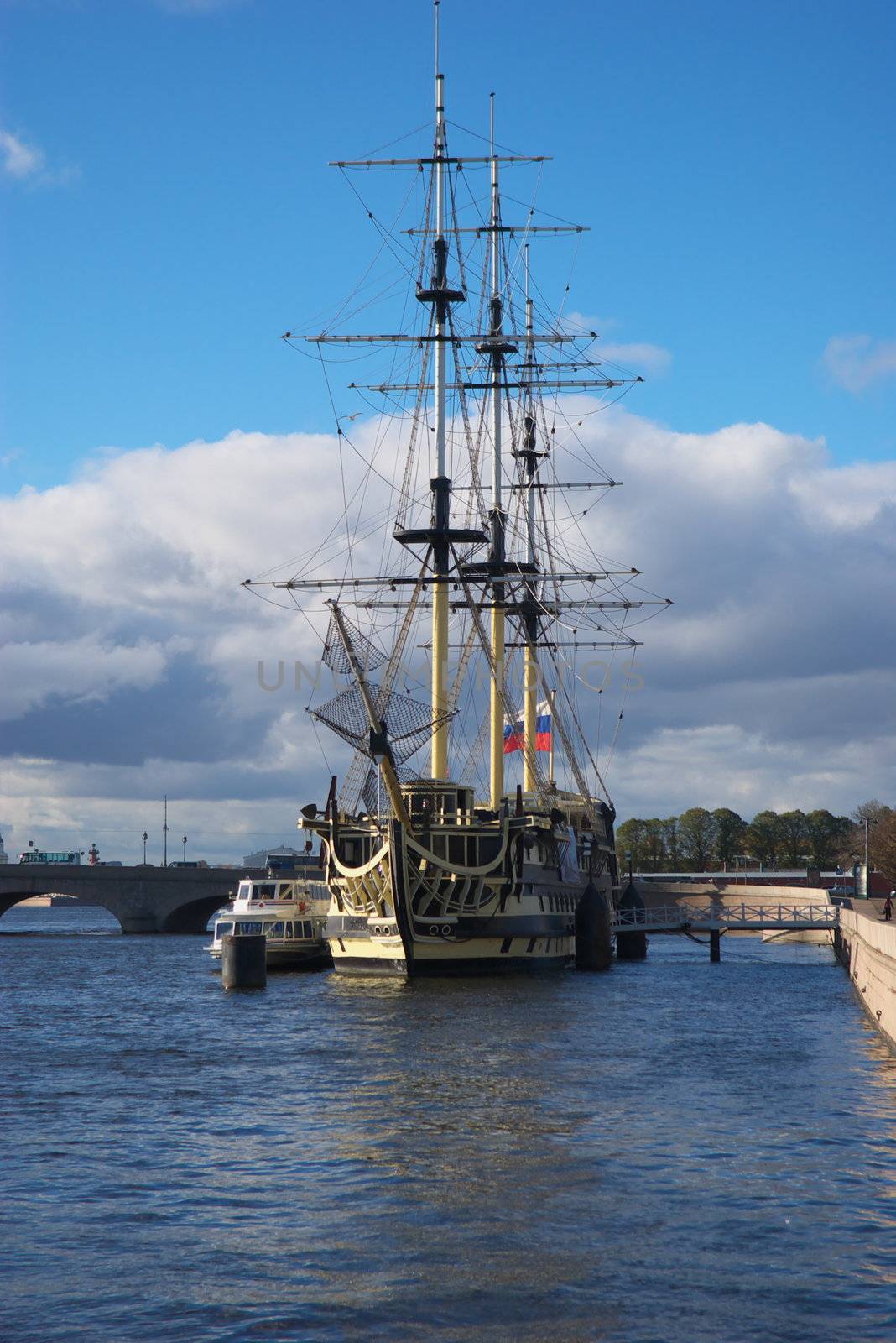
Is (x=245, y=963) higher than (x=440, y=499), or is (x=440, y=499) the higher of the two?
(x=440, y=499)

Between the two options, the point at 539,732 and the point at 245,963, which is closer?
the point at 245,963

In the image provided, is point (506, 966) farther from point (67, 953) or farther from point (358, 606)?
point (67, 953)

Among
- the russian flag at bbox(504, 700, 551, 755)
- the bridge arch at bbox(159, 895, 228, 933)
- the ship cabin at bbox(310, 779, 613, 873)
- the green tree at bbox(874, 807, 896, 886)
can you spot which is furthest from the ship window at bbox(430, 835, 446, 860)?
the green tree at bbox(874, 807, 896, 886)

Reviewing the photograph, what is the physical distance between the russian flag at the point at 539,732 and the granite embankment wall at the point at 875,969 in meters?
23.1

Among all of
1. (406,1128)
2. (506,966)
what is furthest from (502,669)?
(406,1128)

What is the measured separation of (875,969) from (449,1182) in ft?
88.4

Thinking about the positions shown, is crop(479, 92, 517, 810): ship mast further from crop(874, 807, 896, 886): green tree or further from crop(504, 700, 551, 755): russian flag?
crop(874, 807, 896, 886): green tree

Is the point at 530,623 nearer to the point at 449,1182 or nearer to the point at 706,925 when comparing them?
the point at 706,925

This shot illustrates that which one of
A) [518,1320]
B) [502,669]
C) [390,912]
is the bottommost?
[518,1320]

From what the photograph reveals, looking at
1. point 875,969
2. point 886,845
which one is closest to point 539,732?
point 875,969

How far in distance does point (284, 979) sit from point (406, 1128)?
43195 mm

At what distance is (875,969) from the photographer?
48.8 metres

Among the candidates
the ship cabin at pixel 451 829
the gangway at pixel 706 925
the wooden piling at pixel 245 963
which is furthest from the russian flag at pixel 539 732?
the wooden piling at pixel 245 963

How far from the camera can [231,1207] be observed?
938 inches
